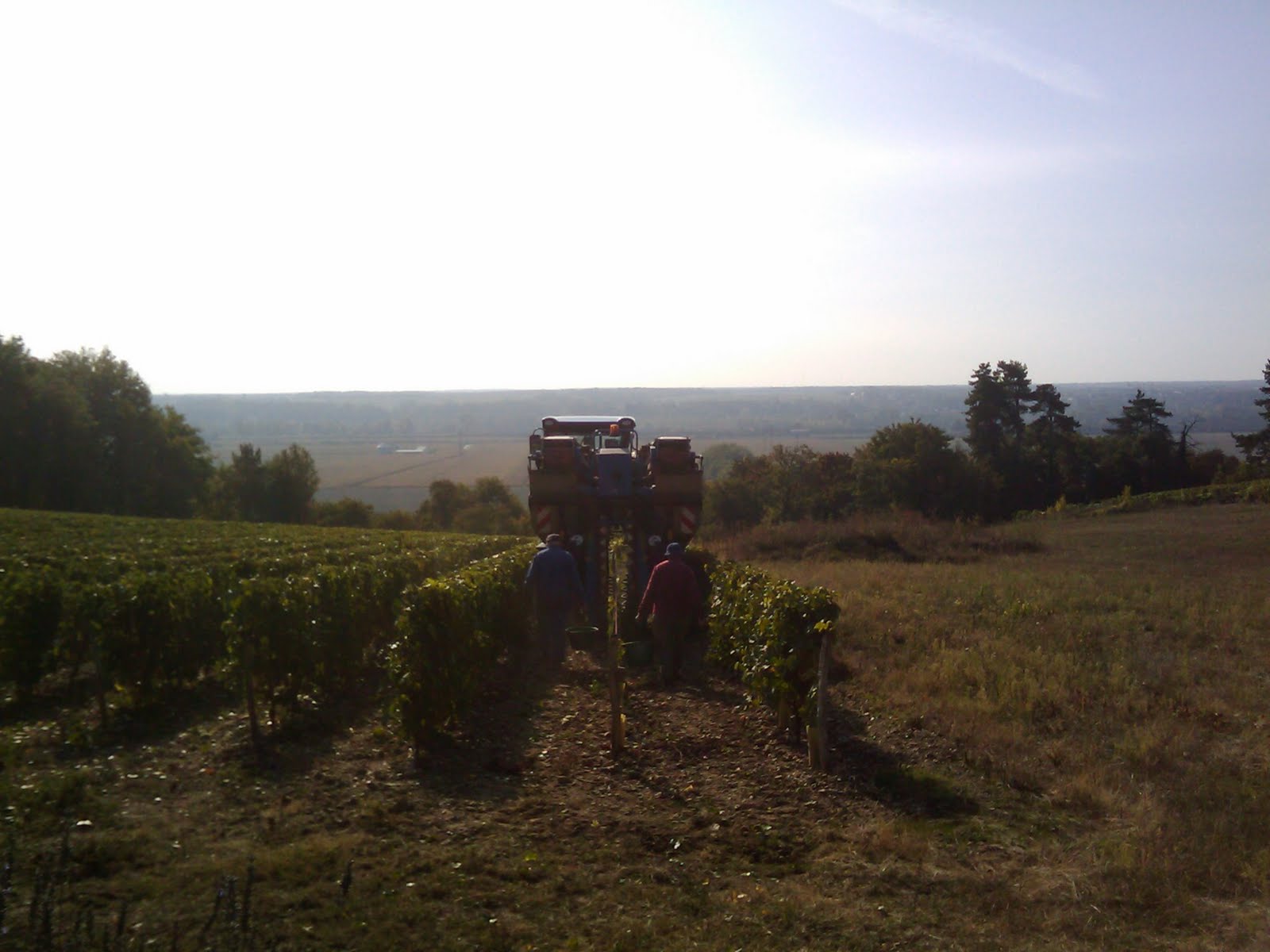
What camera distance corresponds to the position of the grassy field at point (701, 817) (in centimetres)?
504

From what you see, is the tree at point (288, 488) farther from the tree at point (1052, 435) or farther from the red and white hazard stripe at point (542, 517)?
the red and white hazard stripe at point (542, 517)

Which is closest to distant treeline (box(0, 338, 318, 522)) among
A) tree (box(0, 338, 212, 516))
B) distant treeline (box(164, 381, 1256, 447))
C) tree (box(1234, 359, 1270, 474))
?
tree (box(0, 338, 212, 516))

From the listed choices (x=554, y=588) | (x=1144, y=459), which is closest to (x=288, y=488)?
(x=1144, y=459)

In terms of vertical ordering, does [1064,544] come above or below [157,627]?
below

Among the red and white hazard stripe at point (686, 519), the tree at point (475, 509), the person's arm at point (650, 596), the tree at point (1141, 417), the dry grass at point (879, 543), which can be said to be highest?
the tree at point (1141, 417)

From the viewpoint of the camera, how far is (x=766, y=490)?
48156 millimetres

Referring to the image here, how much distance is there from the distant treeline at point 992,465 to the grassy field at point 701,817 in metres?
33.7

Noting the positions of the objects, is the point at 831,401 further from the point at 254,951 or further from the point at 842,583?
the point at 254,951

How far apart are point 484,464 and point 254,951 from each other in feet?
241

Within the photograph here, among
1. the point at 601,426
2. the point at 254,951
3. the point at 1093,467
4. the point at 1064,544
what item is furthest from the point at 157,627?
the point at 1093,467

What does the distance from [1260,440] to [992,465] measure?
1743 cm

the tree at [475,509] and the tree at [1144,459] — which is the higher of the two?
the tree at [1144,459]

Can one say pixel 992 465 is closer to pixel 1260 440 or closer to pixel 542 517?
pixel 1260 440

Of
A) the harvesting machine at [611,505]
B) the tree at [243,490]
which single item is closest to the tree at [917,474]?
the harvesting machine at [611,505]
